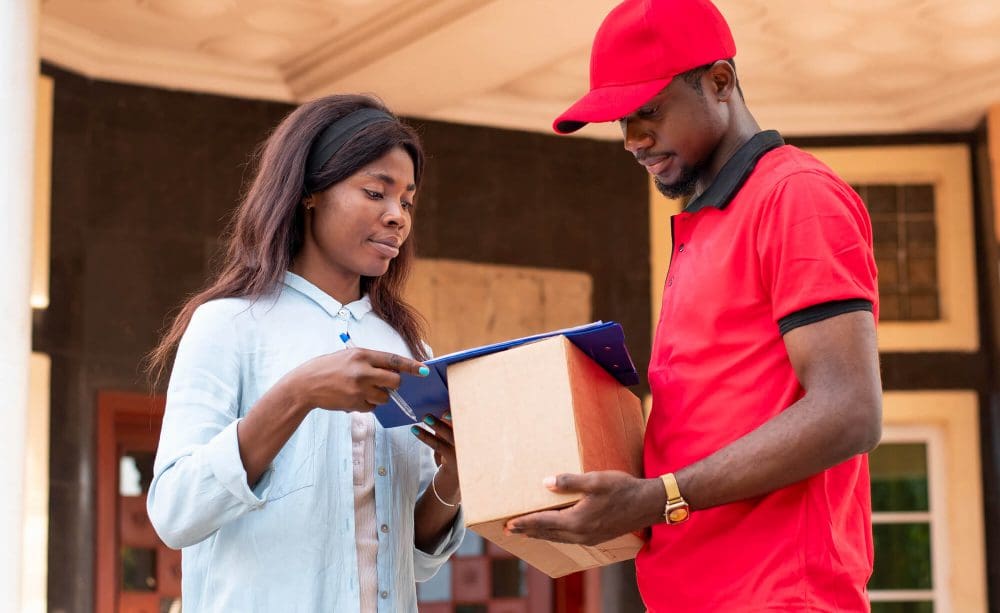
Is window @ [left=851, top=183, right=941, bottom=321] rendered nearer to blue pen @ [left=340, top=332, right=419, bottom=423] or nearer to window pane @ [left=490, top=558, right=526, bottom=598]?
window pane @ [left=490, top=558, right=526, bottom=598]

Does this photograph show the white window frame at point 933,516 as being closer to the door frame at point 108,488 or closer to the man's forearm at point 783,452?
the door frame at point 108,488

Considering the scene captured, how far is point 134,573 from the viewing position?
6230mm

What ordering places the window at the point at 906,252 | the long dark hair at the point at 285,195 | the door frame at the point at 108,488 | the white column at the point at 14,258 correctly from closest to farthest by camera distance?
the long dark hair at the point at 285,195 → the white column at the point at 14,258 → the door frame at the point at 108,488 → the window at the point at 906,252

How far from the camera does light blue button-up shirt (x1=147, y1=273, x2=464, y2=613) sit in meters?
2.21

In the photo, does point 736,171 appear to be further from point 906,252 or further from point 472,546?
point 906,252

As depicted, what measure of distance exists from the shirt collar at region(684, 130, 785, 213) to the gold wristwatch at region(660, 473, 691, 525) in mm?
432

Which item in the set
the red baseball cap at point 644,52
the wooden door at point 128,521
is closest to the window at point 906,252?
the wooden door at point 128,521

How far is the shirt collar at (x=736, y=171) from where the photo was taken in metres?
2.06

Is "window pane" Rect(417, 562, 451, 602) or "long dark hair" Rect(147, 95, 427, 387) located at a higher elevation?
"long dark hair" Rect(147, 95, 427, 387)

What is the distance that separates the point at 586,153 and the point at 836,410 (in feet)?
18.3

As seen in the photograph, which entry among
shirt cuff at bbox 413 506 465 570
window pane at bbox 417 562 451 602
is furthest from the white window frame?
shirt cuff at bbox 413 506 465 570

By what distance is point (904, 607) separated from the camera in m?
7.22

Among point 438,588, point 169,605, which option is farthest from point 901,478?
point 169,605

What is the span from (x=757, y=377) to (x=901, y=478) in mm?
5672
